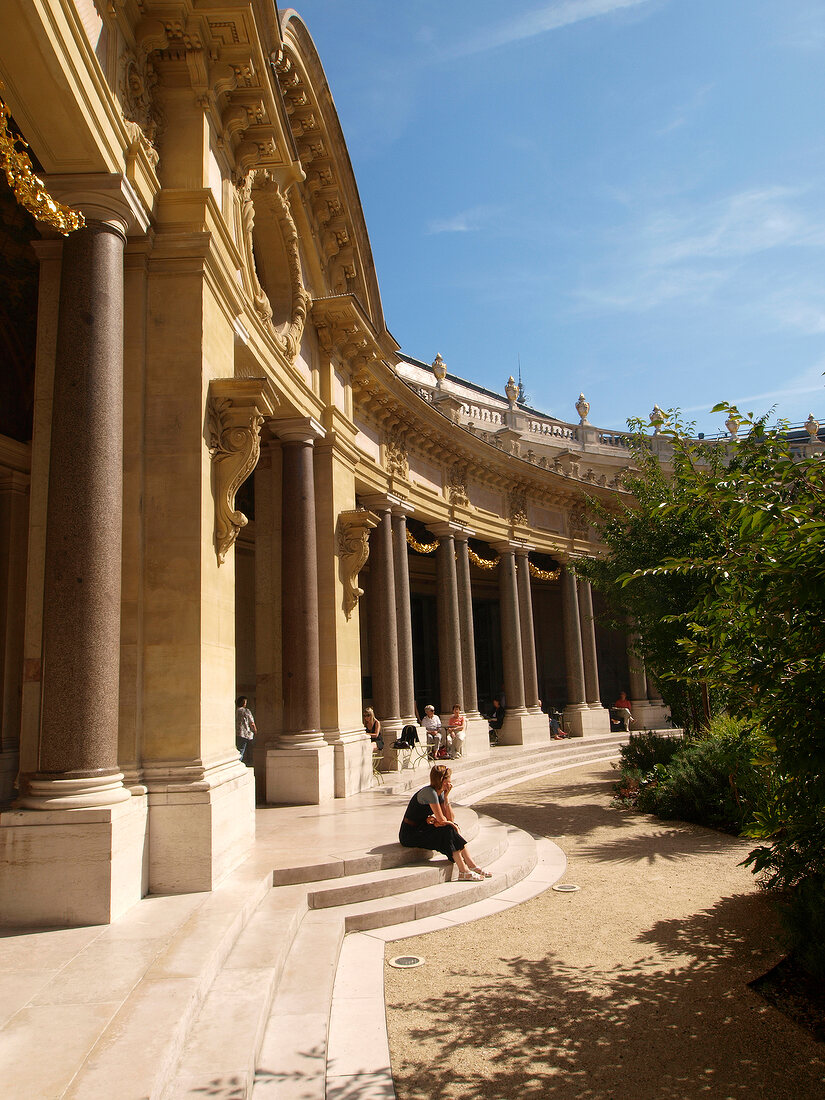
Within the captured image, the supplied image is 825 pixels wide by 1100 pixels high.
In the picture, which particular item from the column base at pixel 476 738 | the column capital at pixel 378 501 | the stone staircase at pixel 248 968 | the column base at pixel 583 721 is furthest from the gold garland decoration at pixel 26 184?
the column base at pixel 583 721

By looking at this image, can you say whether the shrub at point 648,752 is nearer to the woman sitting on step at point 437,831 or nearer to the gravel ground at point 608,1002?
the gravel ground at point 608,1002

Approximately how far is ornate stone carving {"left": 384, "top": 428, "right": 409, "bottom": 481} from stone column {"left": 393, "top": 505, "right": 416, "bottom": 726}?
40.6 inches

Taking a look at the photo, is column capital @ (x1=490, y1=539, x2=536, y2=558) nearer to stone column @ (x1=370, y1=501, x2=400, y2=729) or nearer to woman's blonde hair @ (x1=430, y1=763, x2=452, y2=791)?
stone column @ (x1=370, y1=501, x2=400, y2=729)

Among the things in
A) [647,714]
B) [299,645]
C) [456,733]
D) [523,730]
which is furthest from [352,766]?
[647,714]

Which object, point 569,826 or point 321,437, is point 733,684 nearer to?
point 569,826

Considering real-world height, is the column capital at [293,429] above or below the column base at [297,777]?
above

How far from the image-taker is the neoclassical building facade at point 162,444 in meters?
6.76

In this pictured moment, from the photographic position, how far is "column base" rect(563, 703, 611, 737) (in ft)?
98.4

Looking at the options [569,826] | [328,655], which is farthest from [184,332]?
[569,826]

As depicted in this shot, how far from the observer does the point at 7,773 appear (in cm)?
1209

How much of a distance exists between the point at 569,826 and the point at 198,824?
315 inches

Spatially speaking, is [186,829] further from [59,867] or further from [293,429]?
[293,429]

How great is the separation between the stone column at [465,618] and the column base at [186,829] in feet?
56.6

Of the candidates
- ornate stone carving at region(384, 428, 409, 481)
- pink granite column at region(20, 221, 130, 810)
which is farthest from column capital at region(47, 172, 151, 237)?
ornate stone carving at region(384, 428, 409, 481)
